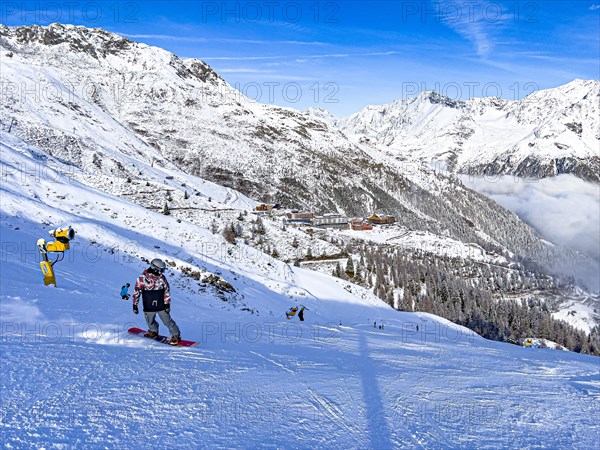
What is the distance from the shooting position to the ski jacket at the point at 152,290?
10.6 meters

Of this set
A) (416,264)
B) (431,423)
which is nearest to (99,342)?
(431,423)

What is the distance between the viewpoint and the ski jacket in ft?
34.8

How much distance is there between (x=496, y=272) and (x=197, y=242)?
413ft

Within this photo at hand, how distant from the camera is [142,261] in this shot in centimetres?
2367

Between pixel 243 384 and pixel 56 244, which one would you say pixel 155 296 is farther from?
pixel 56 244

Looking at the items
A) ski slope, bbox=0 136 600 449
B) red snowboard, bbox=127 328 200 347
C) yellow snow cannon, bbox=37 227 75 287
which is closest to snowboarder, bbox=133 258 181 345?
red snowboard, bbox=127 328 200 347

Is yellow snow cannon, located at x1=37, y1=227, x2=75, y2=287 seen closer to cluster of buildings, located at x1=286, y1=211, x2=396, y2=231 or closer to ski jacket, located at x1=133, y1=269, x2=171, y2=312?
ski jacket, located at x1=133, y1=269, x2=171, y2=312

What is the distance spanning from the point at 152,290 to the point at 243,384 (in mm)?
4158

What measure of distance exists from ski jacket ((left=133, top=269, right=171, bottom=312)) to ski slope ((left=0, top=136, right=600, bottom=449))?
964 mm

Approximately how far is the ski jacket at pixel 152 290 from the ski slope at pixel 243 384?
0.96 metres

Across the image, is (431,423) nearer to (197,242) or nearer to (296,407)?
(296,407)

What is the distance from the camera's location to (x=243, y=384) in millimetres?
7941

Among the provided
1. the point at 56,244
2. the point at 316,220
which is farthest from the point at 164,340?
the point at 316,220

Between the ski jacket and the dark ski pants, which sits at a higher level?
the ski jacket
